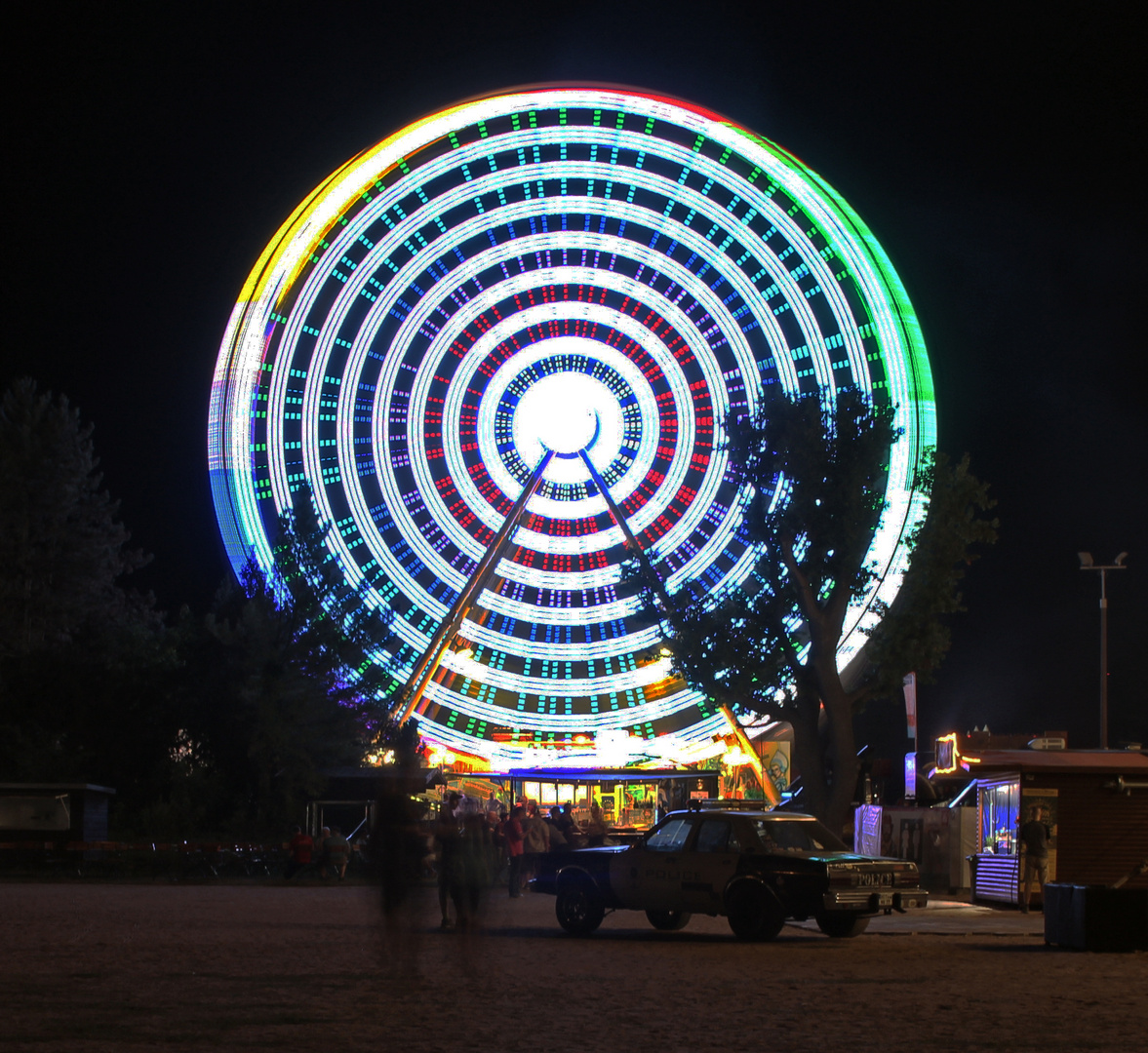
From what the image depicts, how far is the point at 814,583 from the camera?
31.5m

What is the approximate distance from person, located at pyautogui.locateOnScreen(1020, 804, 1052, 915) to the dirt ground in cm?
295

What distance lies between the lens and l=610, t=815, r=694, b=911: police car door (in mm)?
17016

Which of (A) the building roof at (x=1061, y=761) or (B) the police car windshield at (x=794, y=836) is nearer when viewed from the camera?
(B) the police car windshield at (x=794, y=836)

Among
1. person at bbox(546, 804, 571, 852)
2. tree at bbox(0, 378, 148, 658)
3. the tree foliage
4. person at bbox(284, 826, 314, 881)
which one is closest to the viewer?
person at bbox(546, 804, 571, 852)

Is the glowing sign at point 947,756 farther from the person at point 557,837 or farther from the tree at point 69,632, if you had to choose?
the tree at point 69,632

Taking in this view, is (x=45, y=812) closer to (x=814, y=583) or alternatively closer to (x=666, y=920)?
(x=814, y=583)

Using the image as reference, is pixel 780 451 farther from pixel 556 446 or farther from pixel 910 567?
pixel 556 446

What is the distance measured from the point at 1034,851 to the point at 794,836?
5654 millimetres

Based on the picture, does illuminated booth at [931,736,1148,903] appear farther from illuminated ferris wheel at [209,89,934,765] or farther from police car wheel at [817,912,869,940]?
illuminated ferris wheel at [209,89,934,765]

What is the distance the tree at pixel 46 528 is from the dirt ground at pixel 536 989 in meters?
35.6

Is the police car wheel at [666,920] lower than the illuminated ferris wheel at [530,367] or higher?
lower

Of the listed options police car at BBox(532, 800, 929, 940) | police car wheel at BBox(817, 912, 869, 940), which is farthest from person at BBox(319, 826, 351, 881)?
police car wheel at BBox(817, 912, 869, 940)

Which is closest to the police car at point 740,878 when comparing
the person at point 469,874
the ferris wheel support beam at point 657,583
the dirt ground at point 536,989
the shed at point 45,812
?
the dirt ground at point 536,989

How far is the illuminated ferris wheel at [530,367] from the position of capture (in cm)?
3634
